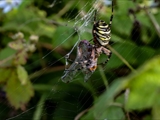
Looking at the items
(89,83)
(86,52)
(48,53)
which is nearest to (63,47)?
(48,53)

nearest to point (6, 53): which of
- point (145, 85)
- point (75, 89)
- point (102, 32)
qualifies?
point (75, 89)

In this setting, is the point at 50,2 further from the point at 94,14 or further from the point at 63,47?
A: the point at 94,14

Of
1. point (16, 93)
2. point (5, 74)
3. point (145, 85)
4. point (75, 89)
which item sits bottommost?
point (75, 89)

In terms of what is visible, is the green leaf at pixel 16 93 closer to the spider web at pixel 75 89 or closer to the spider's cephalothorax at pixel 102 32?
the spider web at pixel 75 89

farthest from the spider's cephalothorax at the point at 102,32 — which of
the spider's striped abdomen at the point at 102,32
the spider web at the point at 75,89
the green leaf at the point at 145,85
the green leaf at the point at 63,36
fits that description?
the green leaf at the point at 145,85

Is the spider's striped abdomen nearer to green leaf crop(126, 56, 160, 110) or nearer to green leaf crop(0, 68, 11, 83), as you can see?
green leaf crop(0, 68, 11, 83)

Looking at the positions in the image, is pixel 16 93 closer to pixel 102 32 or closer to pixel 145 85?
pixel 102 32
